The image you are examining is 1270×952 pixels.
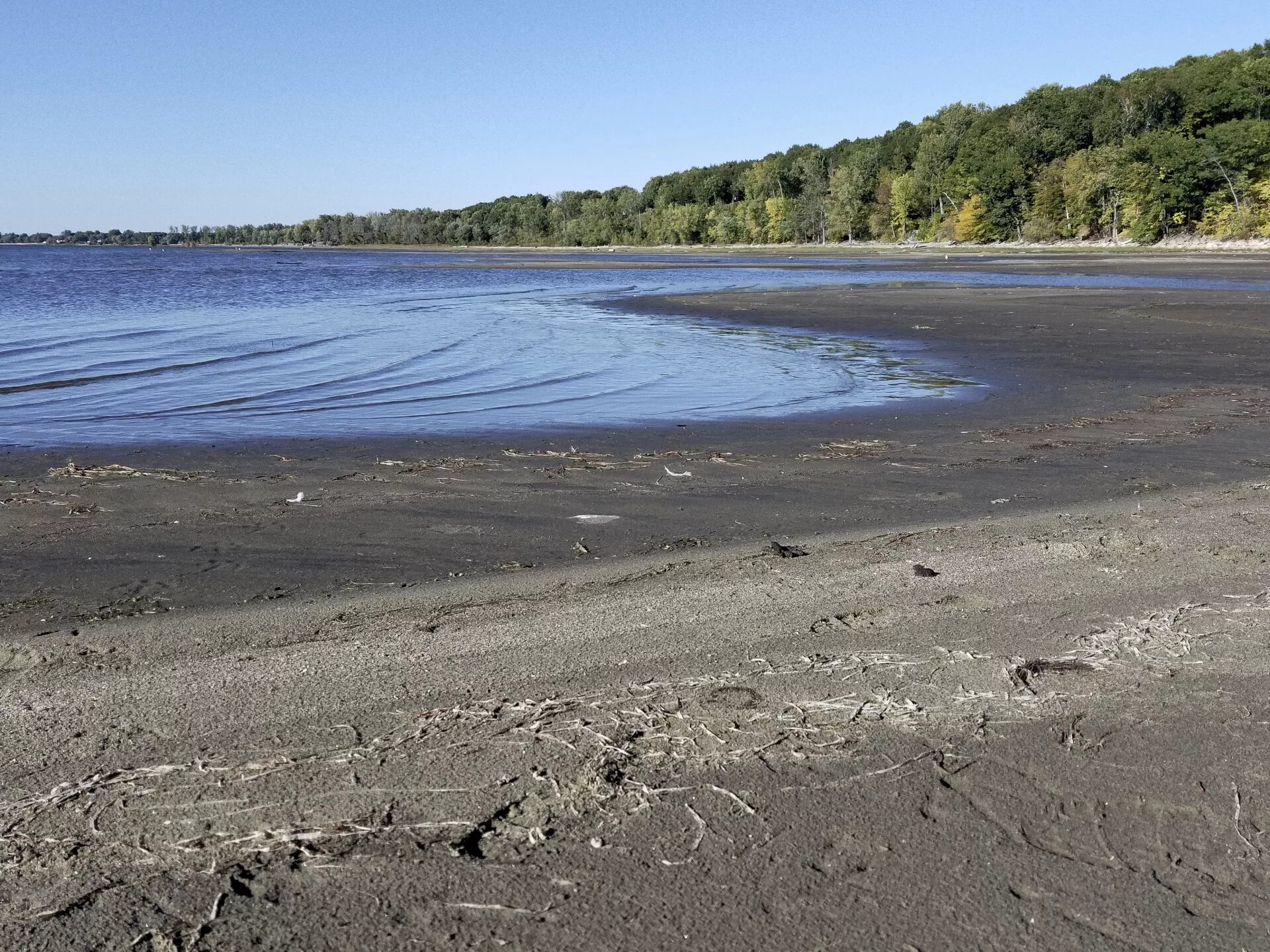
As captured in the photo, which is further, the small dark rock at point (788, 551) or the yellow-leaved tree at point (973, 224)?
the yellow-leaved tree at point (973, 224)

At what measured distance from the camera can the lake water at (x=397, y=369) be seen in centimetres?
1312

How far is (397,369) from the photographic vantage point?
1919 cm

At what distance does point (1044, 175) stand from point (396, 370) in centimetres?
10200

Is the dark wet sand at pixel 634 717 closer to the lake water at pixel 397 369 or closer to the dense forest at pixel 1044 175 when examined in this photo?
the lake water at pixel 397 369

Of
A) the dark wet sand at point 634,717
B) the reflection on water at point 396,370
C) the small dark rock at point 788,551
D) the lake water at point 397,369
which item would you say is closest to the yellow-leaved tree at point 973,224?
the lake water at point 397,369

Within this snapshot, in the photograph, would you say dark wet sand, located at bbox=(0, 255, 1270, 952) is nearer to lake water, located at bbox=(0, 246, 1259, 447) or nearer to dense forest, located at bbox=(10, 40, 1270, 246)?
lake water, located at bbox=(0, 246, 1259, 447)

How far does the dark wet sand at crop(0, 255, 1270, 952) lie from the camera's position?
2945 mm

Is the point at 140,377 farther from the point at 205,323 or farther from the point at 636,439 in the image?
the point at 205,323

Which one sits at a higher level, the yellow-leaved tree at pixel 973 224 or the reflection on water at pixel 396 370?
the yellow-leaved tree at pixel 973 224

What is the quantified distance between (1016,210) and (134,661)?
4620 inches

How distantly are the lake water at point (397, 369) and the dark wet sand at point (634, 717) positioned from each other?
448 cm

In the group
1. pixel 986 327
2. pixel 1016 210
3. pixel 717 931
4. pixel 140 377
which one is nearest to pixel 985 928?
pixel 717 931

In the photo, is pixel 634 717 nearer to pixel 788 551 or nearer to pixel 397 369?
pixel 788 551

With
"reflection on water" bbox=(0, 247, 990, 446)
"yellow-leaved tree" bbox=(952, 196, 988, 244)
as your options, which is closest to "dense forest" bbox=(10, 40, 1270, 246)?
"yellow-leaved tree" bbox=(952, 196, 988, 244)
